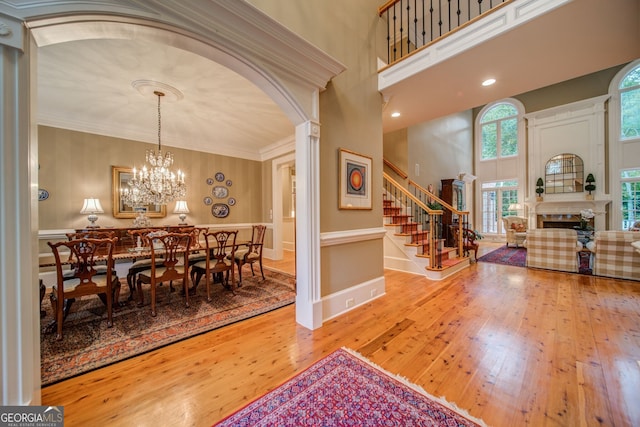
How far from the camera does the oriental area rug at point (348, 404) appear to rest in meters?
1.32

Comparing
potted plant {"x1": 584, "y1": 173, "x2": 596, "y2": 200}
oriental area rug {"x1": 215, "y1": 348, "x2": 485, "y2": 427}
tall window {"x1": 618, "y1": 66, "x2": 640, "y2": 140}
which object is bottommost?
oriental area rug {"x1": 215, "y1": 348, "x2": 485, "y2": 427}

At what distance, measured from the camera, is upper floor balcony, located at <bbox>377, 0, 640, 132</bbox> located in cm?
219

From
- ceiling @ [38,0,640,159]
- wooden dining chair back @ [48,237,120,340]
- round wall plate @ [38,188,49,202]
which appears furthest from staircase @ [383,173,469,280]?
round wall plate @ [38,188,49,202]

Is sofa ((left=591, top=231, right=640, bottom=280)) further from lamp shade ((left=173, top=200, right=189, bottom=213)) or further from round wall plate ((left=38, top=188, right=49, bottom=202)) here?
round wall plate ((left=38, top=188, right=49, bottom=202))

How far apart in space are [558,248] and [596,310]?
2256 millimetres

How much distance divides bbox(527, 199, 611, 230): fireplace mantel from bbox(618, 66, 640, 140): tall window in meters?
2.13

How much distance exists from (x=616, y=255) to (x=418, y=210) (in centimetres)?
338

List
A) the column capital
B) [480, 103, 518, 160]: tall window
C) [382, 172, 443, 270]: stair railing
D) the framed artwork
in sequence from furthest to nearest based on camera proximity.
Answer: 1. [480, 103, 518, 160]: tall window
2. [382, 172, 443, 270]: stair railing
3. the framed artwork
4. the column capital

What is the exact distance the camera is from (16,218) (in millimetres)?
1160

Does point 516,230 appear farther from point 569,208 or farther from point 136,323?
point 136,323

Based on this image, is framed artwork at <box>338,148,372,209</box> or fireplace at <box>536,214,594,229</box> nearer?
framed artwork at <box>338,148,372,209</box>

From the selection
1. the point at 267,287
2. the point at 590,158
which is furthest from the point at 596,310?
the point at 590,158

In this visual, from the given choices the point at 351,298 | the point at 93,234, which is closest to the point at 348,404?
the point at 351,298

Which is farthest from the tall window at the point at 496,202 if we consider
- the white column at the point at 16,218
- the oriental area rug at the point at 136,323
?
the white column at the point at 16,218
